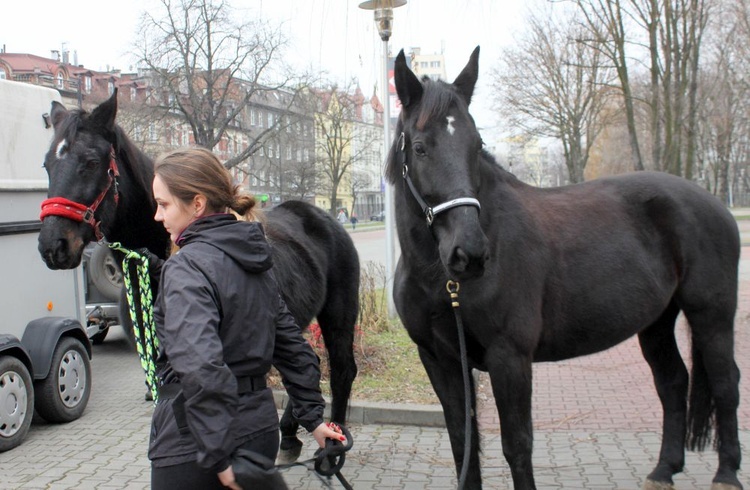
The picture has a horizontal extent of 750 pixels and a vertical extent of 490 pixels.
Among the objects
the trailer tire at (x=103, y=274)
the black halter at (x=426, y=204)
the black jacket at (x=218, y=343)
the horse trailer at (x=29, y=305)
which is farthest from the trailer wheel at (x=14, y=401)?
the black halter at (x=426, y=204)

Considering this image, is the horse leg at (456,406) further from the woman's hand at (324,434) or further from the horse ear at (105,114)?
the horse ear at (105,114)

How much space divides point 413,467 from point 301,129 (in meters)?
30.4

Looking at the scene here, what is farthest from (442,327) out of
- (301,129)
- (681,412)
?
(301,129)

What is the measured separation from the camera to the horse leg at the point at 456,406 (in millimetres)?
3582

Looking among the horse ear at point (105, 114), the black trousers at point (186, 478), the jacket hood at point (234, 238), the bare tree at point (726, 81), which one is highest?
the bare tree at point (726, 81)

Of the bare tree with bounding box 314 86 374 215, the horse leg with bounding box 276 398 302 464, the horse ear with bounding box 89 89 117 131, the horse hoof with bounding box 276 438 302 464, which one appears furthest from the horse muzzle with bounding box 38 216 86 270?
the bare tree with bounding box 314 86 374 215

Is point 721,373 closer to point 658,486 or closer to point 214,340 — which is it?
point 658,486

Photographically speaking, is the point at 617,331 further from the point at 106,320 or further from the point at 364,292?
the point at 106,320

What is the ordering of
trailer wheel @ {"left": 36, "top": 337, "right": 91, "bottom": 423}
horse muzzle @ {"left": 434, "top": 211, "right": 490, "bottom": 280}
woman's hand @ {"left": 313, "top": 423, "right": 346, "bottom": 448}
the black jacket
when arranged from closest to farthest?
the black jacket < woman's hand @ {"left": 313, "top": 423, "right": 346, "bottom": 448} < horse muzzle @ {"left": 434, "top": 211, "right": 490, "bottom": 280} < trailer wheel @ {"left": 36, "top": 337, "right": 91, "bottom": 423}

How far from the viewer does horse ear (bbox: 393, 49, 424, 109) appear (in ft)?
10.4

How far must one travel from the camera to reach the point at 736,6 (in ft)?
56.8

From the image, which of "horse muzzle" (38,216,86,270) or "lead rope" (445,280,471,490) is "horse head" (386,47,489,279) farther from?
"horse muzzle" (38,216,86,270)

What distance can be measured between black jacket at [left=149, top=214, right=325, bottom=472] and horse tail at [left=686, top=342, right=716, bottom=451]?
2.63 meters

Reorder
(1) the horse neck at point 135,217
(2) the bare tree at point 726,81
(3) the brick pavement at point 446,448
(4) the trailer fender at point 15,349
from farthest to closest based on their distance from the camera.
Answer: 1. (2) the bare tree at point 726,81
2. (4) the trailer fender at point 15,349
3. (3) the brick pavement at point 446,448
4. (1) the horse neck at point 135,217
